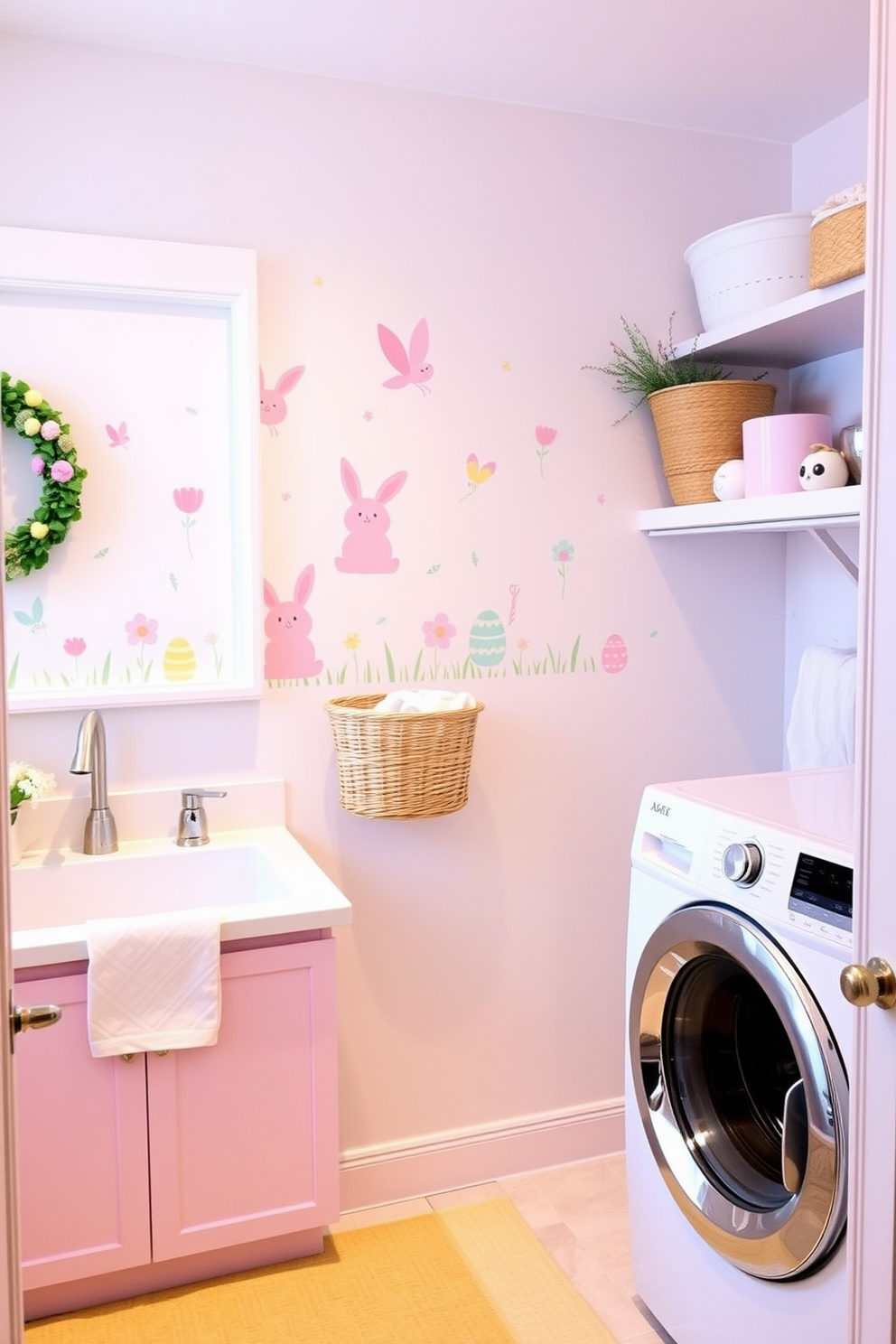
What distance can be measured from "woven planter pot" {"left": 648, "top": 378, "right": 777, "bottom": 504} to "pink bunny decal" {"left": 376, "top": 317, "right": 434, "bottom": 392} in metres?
0.53

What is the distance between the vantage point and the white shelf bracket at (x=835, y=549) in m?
2.52

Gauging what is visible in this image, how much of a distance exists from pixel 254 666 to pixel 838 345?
1.51m

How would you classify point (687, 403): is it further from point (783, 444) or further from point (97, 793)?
point (97, 793)

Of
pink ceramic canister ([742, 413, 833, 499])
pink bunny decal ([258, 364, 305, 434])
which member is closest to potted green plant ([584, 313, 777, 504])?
pink ceramic canister ([742, 413, 833, 499])

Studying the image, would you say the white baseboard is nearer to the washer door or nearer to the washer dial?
the washer door

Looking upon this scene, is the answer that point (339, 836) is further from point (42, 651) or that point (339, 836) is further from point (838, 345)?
point (838, 345)

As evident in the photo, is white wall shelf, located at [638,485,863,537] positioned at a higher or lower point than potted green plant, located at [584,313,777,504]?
lower

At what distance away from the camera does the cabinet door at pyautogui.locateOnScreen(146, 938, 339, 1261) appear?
202 cm

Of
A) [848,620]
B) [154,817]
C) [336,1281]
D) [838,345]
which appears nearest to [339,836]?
[154,817]

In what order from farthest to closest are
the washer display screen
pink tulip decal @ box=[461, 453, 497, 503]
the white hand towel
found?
pink tulip decal @ box=[461, 453, 497, 503], the white hand towel, the washer display screen

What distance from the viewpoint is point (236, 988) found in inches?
79.8

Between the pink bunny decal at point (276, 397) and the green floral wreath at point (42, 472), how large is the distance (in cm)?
40

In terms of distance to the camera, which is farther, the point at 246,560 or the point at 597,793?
the point at 597,793

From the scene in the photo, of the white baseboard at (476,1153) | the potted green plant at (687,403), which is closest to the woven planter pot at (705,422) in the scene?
the potted green plant at (687,403)
